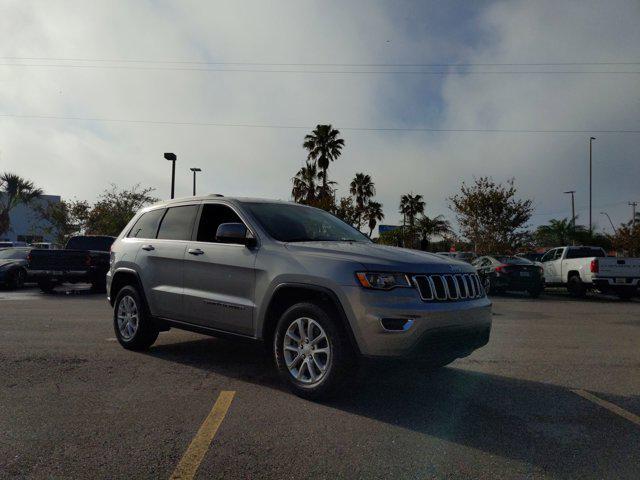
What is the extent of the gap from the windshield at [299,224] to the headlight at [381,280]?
1119 millimetres

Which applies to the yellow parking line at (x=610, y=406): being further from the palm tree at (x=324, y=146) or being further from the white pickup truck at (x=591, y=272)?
the palm tree at (x=324, y=146)

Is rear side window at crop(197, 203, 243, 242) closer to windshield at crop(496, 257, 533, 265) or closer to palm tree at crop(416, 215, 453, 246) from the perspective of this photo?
windshield at crop(496, 257, 533, 265)

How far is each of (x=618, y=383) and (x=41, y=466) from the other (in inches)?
205

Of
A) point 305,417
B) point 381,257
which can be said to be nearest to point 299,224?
point 381,257

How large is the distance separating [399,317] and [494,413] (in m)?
1.15

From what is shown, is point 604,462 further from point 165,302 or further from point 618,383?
point 165,302

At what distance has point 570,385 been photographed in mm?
5188

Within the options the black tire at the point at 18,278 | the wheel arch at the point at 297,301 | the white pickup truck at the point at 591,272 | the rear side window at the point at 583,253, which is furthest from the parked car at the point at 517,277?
the black tire at the point at 18,278

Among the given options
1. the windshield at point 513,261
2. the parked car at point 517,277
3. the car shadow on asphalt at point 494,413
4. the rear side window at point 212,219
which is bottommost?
the car shadow on asphalt at point 494,413

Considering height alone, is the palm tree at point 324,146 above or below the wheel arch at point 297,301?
above

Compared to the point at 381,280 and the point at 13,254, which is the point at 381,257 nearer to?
the point at 381,280

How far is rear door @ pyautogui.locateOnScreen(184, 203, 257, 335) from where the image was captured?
5.00 metres

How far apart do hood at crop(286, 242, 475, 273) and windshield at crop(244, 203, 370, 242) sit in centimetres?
Result: 38

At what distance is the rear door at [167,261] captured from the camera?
5824 mm
